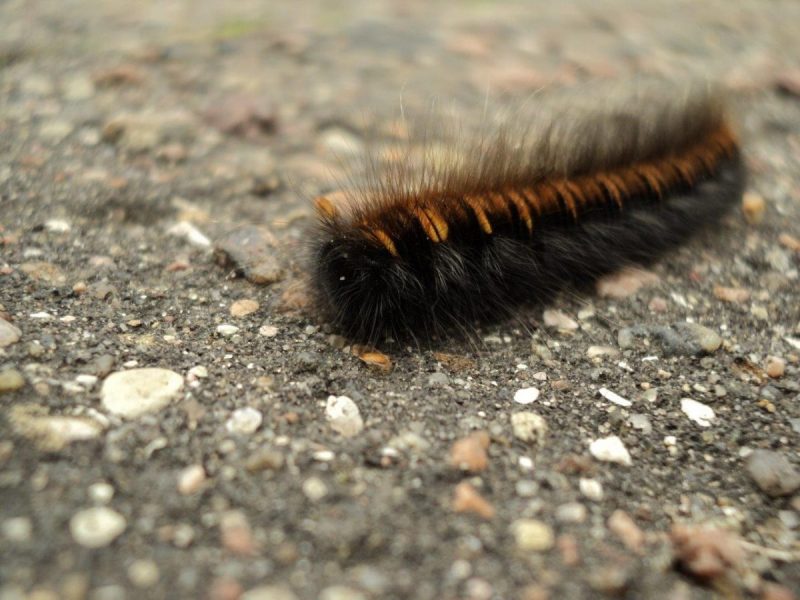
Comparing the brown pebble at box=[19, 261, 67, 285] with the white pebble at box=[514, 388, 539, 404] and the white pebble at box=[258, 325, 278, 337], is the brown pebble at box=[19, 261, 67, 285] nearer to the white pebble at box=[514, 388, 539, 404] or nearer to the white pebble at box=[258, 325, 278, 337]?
the white pebble at box=[258, 325, 278, 337]

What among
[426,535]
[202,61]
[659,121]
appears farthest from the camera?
[202,61]

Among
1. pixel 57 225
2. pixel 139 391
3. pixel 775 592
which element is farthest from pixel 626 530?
pixel 57 225

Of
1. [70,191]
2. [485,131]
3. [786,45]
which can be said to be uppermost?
[485,131]

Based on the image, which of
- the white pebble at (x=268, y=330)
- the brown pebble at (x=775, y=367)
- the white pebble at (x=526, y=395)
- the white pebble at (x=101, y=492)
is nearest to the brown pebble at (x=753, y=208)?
the brown pebble at (x=775, y=367)

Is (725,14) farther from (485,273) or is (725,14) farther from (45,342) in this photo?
(45,342)

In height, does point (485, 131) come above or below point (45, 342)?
above

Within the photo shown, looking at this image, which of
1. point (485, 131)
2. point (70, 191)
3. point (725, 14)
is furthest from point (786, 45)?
point (70, 191)

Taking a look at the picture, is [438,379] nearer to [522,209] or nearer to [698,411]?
[522,209]

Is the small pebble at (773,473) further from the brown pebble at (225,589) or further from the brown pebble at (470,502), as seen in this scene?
the brown pebble at (225,589)

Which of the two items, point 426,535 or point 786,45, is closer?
point 426,535
